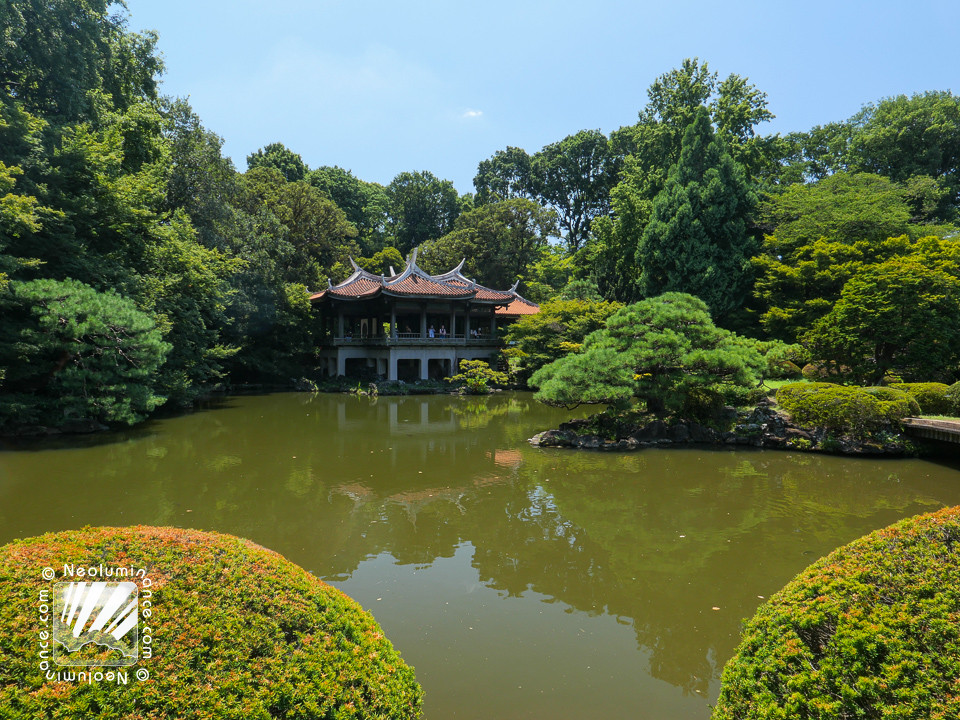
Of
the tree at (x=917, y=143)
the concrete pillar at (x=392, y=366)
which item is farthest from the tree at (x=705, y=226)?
the concrete pillar at (x=392, y=366)

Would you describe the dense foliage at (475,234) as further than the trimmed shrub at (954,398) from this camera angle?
Yes

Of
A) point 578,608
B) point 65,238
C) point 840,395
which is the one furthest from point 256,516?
point 840,395

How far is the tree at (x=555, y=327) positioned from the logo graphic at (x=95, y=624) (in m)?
17.0

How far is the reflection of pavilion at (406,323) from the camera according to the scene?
20.5 metres

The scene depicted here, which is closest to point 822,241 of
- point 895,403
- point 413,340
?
point 895,403

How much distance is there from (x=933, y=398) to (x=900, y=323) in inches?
83.9

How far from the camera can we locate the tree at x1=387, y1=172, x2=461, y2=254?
128ft

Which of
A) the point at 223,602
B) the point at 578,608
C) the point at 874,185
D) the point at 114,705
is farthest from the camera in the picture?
the point at 874,185

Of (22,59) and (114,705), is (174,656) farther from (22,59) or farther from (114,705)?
(22,59)

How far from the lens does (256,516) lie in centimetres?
586

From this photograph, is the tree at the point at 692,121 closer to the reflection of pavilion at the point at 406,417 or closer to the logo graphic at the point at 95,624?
the reflection of pavilion at the point at 406,417

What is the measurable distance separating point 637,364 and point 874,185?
1376cm

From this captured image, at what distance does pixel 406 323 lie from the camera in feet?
81.1

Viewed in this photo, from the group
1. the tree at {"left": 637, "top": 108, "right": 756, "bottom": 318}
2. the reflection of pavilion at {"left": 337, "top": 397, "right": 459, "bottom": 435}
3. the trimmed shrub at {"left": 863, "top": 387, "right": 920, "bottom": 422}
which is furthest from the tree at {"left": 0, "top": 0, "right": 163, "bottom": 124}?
the tree at {"left": 637, "top": 108, "right": 756, "bottom": 318}
